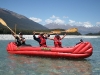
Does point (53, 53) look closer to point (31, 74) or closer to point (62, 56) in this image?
point (62, 56)

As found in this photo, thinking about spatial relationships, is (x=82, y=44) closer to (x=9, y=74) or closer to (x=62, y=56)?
(x=62, y=56)

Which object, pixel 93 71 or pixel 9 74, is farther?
pixel 93 71

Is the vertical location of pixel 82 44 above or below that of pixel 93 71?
above

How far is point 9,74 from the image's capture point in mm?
9492

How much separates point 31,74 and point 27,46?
613 centimetres

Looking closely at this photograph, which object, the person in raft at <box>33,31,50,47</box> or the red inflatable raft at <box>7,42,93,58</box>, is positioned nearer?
the red inflatable raft at <box>7,42,93,58</box>

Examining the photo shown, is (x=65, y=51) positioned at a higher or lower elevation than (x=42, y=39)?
lower

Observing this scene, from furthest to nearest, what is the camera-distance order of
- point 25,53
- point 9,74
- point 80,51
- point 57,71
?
point 25,53, point 80,51, point 57,71, point 9,74

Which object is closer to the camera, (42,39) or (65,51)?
(65,51)

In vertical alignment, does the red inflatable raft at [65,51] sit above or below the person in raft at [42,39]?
below

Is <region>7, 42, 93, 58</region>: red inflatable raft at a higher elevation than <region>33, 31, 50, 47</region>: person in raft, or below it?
below

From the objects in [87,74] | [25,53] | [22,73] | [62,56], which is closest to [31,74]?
[22,73]

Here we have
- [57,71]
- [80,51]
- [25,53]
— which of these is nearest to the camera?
[57,71]

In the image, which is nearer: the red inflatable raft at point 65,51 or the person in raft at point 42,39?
the red inflatable raft at point 65,51
